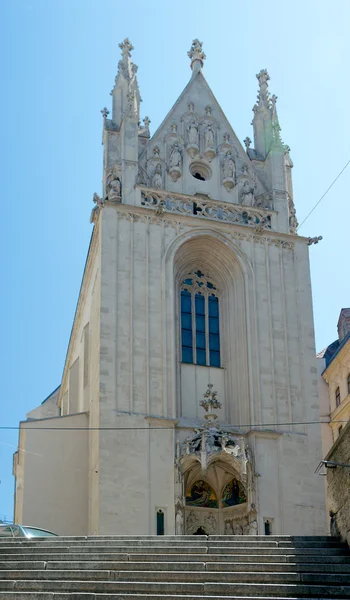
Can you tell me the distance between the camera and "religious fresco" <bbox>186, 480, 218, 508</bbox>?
29.2 m

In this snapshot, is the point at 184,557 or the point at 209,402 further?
the point at 209,402

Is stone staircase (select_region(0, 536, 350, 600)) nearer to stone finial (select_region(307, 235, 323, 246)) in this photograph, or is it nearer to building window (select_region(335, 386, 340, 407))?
stone finial (select_region(307, 235, 323, 246))

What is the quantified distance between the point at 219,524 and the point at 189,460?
2453 millimetres

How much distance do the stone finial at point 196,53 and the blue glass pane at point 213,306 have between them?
33.5 feet

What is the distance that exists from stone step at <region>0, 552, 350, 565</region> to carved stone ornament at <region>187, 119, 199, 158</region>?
827 inches

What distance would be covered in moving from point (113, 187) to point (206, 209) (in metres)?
3.36

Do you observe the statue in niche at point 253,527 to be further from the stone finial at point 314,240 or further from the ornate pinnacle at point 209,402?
the stone finial at point 314,240

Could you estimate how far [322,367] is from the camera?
42.6 m

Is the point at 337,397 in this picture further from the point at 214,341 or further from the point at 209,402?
the point at 209,402

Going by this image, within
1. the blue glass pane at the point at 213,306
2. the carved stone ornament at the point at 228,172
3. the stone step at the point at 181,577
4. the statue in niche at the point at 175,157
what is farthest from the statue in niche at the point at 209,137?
the stone step at the point at 181,577

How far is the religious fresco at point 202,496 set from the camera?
29.2 meters

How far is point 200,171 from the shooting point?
34.1 metres

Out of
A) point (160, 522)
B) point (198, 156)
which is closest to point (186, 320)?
point (198, 156)

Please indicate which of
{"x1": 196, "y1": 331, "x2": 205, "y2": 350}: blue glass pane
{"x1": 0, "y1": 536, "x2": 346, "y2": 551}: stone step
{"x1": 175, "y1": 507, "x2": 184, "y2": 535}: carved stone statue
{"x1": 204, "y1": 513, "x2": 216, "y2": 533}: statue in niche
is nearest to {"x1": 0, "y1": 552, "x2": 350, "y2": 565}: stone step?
{"x1": 0, "y1": 536, "x2": 346, "y2": 551}: stone step
